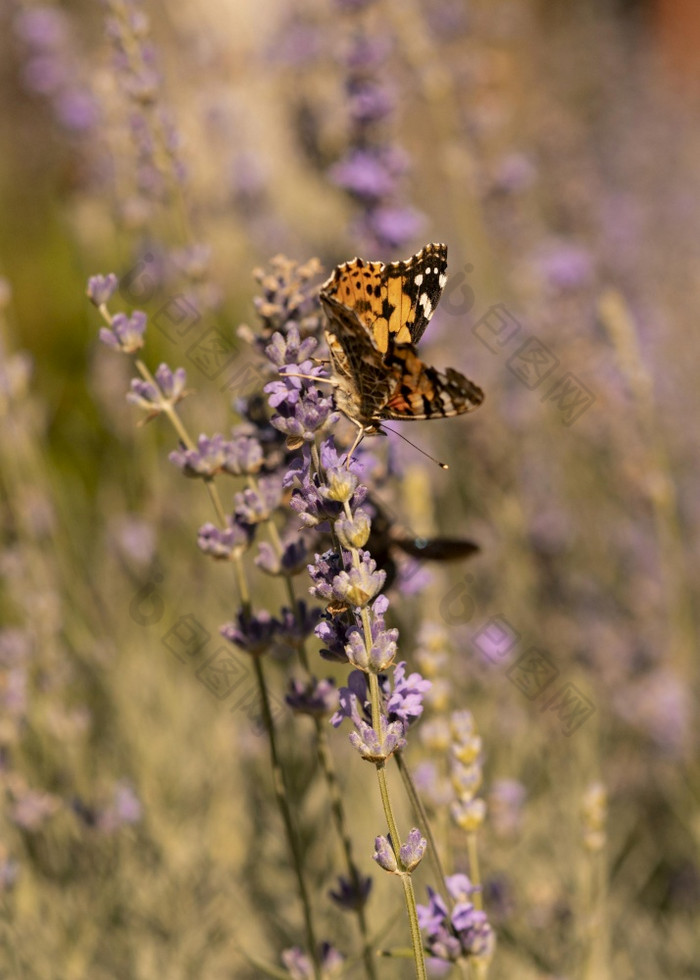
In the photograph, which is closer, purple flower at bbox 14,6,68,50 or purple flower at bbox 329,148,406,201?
purple flower at bbox 329,148,406,201

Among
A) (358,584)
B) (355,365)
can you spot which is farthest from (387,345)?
(358,584)

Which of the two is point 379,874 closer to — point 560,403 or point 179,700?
point 179,700

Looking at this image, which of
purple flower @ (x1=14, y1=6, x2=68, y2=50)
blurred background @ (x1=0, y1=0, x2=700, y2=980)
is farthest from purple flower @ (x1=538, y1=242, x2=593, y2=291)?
purple flower @ (x1=14, y1=6, x2=68, y2=50)

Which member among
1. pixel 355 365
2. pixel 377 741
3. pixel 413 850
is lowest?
pixel 413 850

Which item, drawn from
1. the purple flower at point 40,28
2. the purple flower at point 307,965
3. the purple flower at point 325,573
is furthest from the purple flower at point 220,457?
the purple flower at point 40,28

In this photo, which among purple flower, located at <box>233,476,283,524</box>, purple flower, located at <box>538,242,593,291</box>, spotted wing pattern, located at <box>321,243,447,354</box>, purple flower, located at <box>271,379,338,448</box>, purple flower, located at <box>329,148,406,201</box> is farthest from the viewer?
purple flower, located at <box>538,242,593,291</box>

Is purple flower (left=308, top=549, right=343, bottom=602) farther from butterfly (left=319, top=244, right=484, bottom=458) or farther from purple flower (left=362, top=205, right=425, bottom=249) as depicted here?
purple flower (left=362, top=205, right=425, bottom=249)

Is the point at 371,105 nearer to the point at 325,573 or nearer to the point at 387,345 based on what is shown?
the point at 387,345
